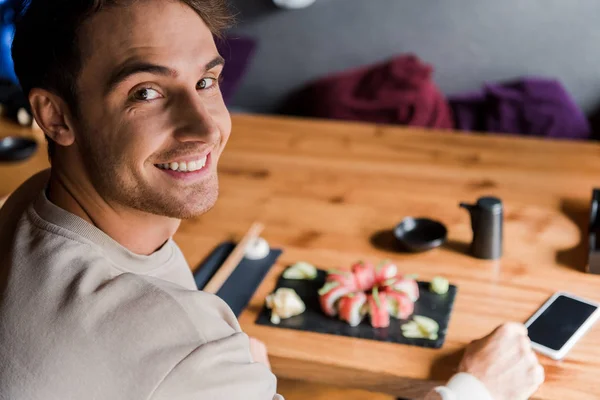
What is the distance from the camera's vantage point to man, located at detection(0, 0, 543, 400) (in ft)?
3.09

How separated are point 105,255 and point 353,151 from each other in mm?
1150

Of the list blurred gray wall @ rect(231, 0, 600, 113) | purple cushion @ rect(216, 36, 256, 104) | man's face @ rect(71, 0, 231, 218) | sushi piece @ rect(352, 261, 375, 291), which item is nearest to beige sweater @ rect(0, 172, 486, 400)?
man's face @ rect(71, 0, 231, 218)

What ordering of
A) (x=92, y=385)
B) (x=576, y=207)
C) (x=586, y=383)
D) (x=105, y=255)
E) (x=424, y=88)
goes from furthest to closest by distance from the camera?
1. (x=424, y=88)
2. (x=576, y=207)
3. (x=586, y=383)
4. (x=105, y=255)
5. (x=92, y=385)

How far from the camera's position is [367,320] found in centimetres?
143

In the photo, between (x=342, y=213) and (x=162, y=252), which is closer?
(x=162, y=252)

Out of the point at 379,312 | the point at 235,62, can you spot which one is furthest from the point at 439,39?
the point at 379,312

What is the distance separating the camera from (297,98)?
11.4 ft

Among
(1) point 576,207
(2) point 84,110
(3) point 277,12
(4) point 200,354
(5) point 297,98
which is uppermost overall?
(2) point 84,110

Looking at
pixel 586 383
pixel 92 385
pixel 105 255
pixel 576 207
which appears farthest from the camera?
pixel 576 207

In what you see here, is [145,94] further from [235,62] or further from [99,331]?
[235,62]

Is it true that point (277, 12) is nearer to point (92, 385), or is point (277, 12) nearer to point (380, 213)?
point (380, 213)

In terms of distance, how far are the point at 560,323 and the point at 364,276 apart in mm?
384

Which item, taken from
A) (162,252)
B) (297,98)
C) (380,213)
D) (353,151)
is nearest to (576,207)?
(380,213)

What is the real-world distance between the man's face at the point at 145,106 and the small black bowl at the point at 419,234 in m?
0.61
